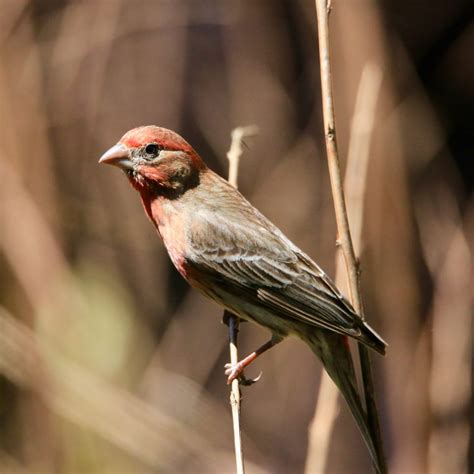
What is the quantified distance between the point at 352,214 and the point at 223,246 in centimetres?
74

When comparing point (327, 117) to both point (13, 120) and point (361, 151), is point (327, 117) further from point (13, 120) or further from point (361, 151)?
point (13, 120)

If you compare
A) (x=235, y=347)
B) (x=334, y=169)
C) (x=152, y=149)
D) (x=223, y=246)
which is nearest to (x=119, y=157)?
(x=152, y=149)

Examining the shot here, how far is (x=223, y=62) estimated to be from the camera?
877cm

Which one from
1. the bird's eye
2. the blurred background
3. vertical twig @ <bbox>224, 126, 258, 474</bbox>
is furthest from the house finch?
the blurred background

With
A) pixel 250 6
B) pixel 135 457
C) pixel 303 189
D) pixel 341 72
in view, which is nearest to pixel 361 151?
pixel 341 72

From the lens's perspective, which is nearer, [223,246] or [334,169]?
[334,169]

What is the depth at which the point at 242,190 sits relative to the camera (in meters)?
8.44

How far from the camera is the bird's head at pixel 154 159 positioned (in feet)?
16.8

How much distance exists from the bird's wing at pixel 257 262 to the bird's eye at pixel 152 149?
0.42 m

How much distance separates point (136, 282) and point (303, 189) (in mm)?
1653

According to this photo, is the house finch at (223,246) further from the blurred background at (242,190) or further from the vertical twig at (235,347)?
the blurred background at (242,190)

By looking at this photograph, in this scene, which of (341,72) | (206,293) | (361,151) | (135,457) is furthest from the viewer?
(341,72)

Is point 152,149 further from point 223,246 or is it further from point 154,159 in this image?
point 223,246

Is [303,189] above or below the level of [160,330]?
above
